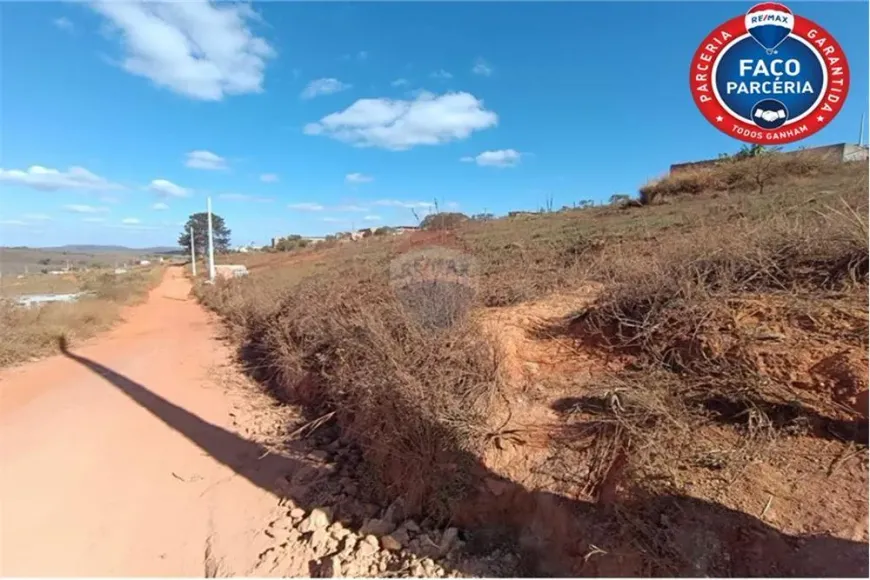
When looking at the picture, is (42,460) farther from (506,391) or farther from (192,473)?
(506,391)

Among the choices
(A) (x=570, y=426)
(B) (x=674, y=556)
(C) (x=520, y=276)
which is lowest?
(B) (x=674, y=556)

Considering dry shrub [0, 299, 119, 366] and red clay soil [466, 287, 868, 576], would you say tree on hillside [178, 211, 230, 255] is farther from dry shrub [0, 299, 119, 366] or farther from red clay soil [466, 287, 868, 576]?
red clay soil [466, 287, 868, 576]

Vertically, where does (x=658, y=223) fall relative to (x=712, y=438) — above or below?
above

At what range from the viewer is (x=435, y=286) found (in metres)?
5.27

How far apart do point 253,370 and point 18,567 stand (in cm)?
479

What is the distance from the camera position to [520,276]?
630 cm

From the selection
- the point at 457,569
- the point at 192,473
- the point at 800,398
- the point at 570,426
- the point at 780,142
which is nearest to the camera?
the point at 800,398

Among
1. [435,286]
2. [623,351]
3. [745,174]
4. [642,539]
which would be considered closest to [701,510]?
[642,539]

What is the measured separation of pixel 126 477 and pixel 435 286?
3.71m

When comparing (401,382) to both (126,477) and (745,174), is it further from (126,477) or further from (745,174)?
(745,174)

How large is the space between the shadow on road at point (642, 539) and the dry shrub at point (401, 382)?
256 mm

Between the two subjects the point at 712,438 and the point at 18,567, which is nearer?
the point at 712,438

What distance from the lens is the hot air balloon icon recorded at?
11.0 feet

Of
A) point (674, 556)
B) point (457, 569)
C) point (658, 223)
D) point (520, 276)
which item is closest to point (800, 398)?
point (674, 556)
